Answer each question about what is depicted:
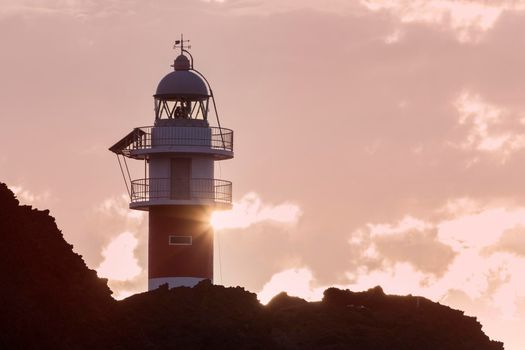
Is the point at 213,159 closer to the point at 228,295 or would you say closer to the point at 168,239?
the point at 168,239

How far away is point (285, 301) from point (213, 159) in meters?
9.30

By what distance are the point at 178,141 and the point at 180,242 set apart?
3.96 meters

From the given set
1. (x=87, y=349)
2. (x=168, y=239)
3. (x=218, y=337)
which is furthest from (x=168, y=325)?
(x=168, y=239)

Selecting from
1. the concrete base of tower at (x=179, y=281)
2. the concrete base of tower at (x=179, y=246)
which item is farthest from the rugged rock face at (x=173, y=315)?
the concrete base of tower at (x=179, y=246)

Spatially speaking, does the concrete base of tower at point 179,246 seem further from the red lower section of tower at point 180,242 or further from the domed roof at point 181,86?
the domed roof at point 181,86

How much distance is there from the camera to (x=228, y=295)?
6481 cm

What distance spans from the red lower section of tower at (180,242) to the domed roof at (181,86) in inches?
183

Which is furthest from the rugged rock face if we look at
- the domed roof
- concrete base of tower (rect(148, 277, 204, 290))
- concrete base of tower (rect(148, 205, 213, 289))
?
the domed roof

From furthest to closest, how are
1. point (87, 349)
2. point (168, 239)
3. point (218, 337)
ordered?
point (168, 239) < point (218, 337) < point (87, 349)

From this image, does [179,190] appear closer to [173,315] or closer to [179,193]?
[179,193]

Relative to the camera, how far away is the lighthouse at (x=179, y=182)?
73.2 meters

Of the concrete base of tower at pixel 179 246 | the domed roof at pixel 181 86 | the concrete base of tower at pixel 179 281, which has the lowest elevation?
the concrete base of tower at pixel 179 281

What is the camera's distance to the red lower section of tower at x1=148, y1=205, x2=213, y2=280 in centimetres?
7312

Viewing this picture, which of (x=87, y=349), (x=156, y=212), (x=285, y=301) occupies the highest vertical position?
(x=156, y=212)
